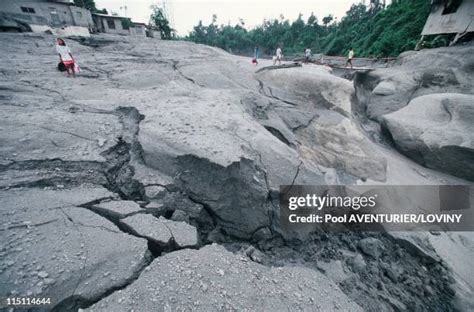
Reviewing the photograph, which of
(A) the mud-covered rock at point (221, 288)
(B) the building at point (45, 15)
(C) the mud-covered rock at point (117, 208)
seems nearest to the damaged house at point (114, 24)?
(B) the building at point (45, 15)

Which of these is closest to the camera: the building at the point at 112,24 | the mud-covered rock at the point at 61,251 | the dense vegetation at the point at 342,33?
the mud-covered rock at the point at 61,251

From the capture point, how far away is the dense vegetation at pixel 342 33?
18.6 meters

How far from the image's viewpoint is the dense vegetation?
18.6 m

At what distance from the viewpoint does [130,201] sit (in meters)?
2.43

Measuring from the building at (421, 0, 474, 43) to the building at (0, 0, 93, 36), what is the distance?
2324 centimetres

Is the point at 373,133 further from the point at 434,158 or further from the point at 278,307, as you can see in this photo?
the point at 278,307

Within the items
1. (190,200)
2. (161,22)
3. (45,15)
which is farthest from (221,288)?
(161,22)

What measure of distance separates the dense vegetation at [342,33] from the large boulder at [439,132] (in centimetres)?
1472

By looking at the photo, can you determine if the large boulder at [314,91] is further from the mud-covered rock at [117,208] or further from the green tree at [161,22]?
the green tree at [161,22]

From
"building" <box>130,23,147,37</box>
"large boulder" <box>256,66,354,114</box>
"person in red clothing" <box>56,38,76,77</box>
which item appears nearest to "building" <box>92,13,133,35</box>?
"building" <box>130,23,147,37</box>

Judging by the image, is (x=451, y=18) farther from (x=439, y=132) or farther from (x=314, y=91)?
(x=314, y=91)

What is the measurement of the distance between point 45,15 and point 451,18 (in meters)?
27.2

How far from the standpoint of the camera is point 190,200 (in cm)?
275

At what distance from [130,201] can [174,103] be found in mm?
2313
